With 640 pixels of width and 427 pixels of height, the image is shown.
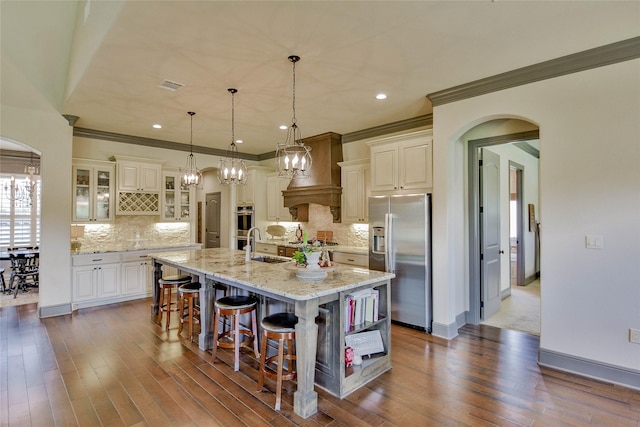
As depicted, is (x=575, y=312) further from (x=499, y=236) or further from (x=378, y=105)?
(x=378, y=105)

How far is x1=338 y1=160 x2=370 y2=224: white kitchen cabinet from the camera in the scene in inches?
216

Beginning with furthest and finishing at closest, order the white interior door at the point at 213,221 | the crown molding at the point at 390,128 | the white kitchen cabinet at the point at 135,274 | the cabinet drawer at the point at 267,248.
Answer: the white interior door at the point at 213,221 → the cabinet drawer at the point at 267,248 → the white kitchen cabinet at the point at 135,274 → the crown molding at the point at 390,128

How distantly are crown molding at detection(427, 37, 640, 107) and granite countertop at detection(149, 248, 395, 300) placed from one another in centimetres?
231

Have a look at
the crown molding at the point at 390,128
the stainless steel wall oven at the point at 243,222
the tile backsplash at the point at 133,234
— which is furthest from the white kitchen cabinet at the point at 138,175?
the crown molding at the point at 390,128

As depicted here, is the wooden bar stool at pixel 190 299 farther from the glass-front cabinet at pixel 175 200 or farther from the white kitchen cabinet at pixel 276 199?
the white kitchen cabinet at pixel 276 199

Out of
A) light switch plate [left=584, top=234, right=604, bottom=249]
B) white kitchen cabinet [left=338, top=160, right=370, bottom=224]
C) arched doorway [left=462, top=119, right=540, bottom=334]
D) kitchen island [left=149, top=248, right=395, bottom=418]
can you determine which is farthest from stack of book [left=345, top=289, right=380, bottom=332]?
white kitchen cabinet [left=338, top=160, right=370, bottom=224]

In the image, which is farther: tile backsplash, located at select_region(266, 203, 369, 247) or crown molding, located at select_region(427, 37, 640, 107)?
tile backsplash, located at select_region(266, 203, 369, 247)

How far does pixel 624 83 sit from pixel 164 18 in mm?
3887

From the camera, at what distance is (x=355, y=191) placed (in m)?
5.62

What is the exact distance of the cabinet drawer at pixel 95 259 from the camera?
200 inches

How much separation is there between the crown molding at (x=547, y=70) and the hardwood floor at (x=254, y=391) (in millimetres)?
2884

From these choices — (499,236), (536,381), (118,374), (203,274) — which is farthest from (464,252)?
(118,374)

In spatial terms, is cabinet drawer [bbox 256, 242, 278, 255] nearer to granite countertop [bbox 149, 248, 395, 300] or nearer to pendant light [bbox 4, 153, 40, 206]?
granite countertop [bbox 149, 248, 395, 300]

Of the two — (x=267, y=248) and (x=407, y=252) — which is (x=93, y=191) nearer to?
(x=267, y=248)
